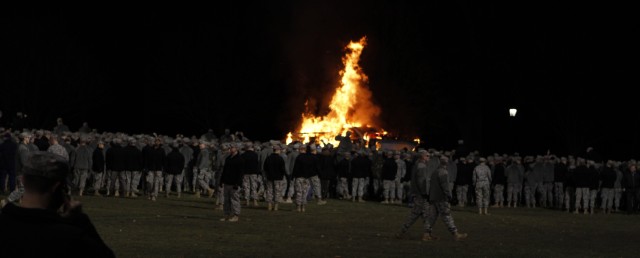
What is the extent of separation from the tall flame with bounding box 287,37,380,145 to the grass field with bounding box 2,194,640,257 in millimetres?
22366

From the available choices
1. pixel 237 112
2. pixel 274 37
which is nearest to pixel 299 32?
pixel 274 37

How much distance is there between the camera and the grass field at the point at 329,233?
19.7 meters

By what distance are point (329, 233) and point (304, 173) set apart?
27.9 ft

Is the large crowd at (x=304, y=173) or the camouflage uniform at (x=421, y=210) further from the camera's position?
the large crowd at (x=304, y=173)

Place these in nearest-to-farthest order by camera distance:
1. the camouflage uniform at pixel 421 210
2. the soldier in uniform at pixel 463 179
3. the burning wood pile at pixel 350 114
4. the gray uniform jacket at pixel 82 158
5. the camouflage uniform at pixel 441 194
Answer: the camouflage uniform at pixel 441 194 → the camouflage uniform at pixel 421 210 → the gray uniform jacket at pixel 82 158 → the soldier in uniform at pixel 463 179 → the burning wood pile at pixel 350 114

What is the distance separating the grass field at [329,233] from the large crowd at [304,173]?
1190mm

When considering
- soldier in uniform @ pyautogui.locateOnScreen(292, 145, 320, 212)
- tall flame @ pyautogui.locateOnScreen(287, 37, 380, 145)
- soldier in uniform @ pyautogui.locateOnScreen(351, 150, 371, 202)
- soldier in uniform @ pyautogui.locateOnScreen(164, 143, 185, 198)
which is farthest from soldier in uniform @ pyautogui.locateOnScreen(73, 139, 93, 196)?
tall flame @ pyautogui.locateOnScreen(287, 37, 380, 145)

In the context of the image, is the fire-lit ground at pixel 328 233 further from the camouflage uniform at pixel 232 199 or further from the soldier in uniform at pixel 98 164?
the soldier in uniform at pixel 98 164

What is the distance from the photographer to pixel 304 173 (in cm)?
3222

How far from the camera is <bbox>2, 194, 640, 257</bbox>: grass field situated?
19.7 metres

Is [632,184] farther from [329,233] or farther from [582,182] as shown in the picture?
[329,233]

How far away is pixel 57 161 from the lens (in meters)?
6.06

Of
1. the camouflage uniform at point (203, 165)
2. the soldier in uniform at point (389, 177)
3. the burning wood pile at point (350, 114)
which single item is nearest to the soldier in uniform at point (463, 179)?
the soldier in uniform at point (389, 177)

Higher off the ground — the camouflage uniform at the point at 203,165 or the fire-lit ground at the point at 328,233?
the camouflage uniform at the point at 203,165
